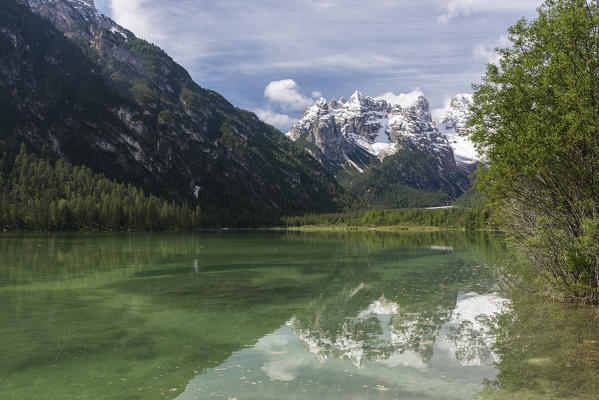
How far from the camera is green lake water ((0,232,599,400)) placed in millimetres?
13250

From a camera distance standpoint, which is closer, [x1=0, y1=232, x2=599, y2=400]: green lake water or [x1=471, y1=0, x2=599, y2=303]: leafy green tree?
[x1=0, y1=232, x2=599, y2=400]: green lake water

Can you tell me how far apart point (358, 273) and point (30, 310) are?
28.5 metres

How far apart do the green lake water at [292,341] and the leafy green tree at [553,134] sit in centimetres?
342

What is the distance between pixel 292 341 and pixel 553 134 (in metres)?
15.6

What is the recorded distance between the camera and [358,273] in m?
43.0

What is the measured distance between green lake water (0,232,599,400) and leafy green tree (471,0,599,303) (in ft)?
11.2

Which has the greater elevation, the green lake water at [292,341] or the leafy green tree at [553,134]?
the leafy green tree at [553,134]

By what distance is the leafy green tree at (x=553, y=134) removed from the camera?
65.9 feet

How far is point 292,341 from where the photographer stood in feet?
61.5

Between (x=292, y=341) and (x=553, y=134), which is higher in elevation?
(x=553, y=134)

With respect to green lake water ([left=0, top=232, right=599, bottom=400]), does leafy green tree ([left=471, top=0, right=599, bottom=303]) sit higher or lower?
higher

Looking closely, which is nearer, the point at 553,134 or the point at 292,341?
the point at 292,341

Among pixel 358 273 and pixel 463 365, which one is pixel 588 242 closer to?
pixel 463 365

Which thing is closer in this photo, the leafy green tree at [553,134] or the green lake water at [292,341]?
the green lake water at [292,341]
